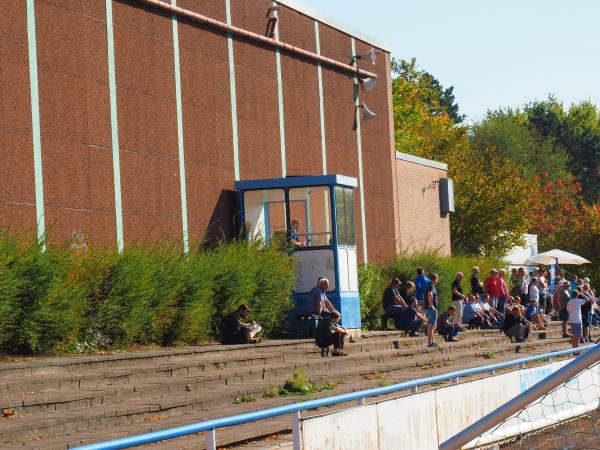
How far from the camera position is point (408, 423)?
1099 cm

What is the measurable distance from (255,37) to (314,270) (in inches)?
229

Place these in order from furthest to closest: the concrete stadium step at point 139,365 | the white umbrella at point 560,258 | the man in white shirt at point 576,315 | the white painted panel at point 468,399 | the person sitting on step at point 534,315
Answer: the white umbrella at point 560,258 < the person sitting on step at point 534,315 < the man in white shirt at point 576,315 < the concrete stadium step at point 139,365 < the white painted panel at point 468,399

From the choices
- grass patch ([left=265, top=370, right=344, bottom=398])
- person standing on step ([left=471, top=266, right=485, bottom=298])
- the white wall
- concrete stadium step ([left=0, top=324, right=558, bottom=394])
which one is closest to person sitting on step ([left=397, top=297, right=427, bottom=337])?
concrete stadium step ([left=0, top=324, right=558, bottom=394])

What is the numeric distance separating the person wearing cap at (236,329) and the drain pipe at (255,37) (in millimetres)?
6393

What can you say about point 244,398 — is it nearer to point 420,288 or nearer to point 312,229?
point 312,229

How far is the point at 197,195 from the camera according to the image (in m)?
24.8

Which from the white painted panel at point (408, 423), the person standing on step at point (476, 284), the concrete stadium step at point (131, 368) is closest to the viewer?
the white painted panel at point (408, 423)

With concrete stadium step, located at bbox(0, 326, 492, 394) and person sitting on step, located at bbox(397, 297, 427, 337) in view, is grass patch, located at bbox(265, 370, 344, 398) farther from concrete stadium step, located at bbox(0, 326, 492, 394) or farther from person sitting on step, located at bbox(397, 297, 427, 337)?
person sitting on step, located at bbox(397, 297, 427, 337)

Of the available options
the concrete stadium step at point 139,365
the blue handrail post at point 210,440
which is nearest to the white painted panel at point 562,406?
the concrete stadium step at point 139,365

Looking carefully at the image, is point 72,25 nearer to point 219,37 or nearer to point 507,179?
point 219,37

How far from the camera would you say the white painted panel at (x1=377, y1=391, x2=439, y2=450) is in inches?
408

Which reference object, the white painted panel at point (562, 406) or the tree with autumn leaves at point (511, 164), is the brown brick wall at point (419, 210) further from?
the white painted panel at point (562, 406)

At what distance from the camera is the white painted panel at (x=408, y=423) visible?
10.4m

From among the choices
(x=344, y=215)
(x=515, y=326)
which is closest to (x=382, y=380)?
(x=344, y=215)
